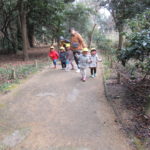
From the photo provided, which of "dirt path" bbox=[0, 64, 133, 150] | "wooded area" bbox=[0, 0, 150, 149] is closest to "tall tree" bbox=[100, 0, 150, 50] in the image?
"wooded area" bbox=[0, 0, 150, 149]

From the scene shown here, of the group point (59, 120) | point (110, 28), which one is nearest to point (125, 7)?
point (59, 120)

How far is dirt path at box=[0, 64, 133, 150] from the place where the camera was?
304 cm

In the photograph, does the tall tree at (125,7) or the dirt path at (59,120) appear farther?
the tall tree at (125,7)

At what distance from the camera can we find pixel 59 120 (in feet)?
12.6

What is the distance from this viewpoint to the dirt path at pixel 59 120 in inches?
119

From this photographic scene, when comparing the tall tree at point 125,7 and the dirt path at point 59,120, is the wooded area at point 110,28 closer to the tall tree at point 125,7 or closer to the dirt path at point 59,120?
the tall tree at point 125,7

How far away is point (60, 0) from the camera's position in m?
13.0

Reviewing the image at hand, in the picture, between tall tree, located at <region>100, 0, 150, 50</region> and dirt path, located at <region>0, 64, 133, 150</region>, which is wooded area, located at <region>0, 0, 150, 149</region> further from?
dirt path, located at <region>0, 64, 133, 150</region>

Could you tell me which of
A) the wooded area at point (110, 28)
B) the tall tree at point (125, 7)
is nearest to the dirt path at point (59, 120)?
the wooded area at point (110, 28)

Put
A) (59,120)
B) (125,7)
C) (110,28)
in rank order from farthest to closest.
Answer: (110,28) < (125,7) < (59,120)

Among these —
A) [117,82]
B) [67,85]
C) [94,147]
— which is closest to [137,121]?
[94,147]

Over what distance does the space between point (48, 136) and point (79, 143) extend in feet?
2.07

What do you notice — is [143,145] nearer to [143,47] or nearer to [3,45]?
[143,47]

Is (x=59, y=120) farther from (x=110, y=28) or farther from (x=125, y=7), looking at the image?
(x=110, y=28)
